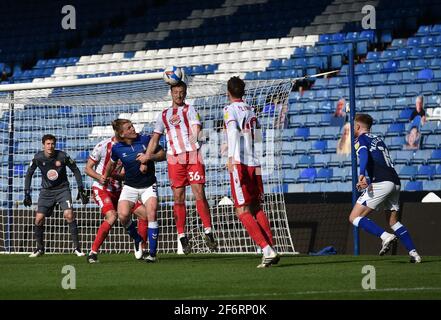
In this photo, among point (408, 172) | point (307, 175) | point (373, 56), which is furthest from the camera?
point (373, 56)

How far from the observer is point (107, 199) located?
13375mm

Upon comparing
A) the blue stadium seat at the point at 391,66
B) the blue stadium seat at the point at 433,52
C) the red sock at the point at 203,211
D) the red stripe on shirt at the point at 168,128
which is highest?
the blue stadium seat at the point at 433,52

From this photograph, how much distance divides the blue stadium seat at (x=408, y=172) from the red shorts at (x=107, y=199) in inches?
302

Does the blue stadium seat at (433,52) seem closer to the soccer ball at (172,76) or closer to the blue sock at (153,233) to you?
the soccer ball at (172,76)

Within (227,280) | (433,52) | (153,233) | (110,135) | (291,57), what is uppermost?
(291,57)

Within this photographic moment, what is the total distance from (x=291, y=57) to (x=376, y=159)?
529 inches

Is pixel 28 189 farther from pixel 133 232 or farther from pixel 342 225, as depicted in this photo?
pixel 342 225

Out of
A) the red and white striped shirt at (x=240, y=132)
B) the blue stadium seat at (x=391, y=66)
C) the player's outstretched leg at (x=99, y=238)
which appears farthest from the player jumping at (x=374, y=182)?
the blue stadium seat at (x=391, y=66)

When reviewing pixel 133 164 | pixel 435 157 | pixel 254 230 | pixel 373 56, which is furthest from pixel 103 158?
pixel 373 56

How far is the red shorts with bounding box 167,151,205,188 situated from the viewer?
12492mm

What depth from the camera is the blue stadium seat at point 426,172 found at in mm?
19270

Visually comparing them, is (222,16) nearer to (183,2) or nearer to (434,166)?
(183,2)

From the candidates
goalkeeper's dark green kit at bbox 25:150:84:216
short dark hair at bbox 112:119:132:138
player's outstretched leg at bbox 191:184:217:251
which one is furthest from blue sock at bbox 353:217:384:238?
goalkeeper's dark green kit at bbox 25:150:84:216

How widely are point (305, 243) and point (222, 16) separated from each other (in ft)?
Answer: 48.9
